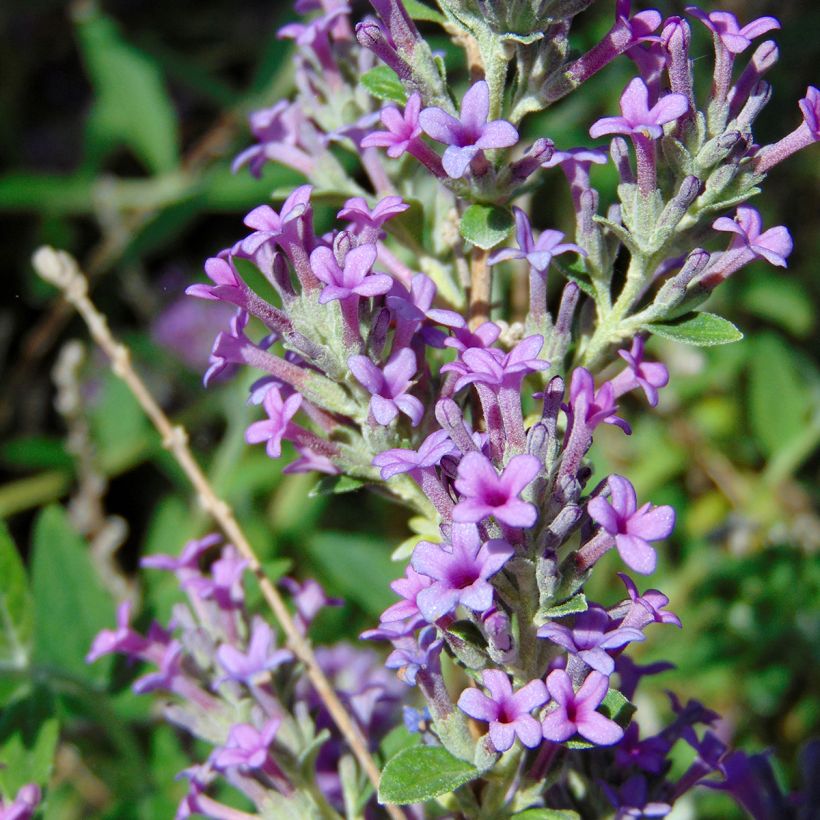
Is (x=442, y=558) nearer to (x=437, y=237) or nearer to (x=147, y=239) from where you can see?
(x=437, y=237)

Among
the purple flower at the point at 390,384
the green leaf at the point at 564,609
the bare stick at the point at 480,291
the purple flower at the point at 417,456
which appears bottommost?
the green leaf at the point at 564,609

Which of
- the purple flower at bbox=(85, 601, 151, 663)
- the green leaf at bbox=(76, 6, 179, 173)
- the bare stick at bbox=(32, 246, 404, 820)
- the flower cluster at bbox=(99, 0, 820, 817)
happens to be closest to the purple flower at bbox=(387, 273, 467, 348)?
the flower cluster at bbox=(99, 0, 820, 817)

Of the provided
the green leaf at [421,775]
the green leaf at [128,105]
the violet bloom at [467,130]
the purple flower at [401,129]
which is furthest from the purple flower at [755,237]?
the green leaf at [128,105]

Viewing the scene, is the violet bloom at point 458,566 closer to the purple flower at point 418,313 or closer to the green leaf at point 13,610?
the purple flower at point 418,313

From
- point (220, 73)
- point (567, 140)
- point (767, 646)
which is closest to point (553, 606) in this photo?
point (767, 646)

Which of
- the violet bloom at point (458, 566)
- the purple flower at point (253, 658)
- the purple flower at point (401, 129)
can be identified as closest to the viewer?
the violet bloom at point (458, 566)

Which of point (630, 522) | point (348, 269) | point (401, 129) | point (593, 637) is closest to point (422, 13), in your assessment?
point (401, 129)

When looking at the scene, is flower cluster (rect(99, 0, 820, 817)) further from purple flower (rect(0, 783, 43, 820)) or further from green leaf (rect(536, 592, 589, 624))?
purple flower (rect(0, 783, 43, 820))

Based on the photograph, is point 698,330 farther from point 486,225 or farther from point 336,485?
point 336,485
